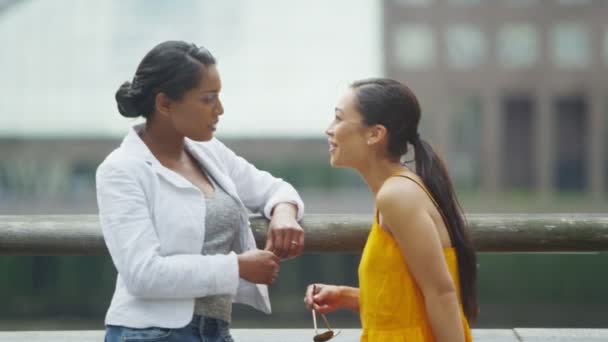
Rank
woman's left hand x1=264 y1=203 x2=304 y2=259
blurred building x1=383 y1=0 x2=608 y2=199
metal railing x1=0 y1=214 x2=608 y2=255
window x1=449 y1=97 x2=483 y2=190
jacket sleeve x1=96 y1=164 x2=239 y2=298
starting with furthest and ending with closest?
window x1=449 y1=97 x2=483 y2=190 < blurred building x1=383 y1=0 x2=608 y2=199 < metal railing x1=0 y1=214 x2=608 y2=255 < woman's left hand x1=264 y1=203 x2=304 y2=259 < jacket sleeve x1=96 y1=164 x2=239 y2=298

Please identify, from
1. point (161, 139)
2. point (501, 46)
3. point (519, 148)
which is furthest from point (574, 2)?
point (161, 139)

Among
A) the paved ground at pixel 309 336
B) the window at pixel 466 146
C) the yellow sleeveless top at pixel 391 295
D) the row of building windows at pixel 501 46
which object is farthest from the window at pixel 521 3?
the yellow sleeveless top at pixel 391 295

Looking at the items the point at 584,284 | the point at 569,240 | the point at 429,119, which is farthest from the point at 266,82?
the point at 569,240

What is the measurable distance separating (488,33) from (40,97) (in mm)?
29564

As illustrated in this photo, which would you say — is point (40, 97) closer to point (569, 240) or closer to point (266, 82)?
point (266, 82)

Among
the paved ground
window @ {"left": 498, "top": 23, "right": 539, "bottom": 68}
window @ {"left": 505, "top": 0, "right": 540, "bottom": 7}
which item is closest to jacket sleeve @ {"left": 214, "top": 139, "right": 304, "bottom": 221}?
the paved ground

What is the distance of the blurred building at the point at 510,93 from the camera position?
→ 196 ft

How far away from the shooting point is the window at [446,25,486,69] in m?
60.8

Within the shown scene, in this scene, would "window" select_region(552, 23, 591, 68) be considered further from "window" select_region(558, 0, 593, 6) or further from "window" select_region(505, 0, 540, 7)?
"window" select_region(505, 0, 540, 7)

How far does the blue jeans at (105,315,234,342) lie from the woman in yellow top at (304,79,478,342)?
33 centimetres

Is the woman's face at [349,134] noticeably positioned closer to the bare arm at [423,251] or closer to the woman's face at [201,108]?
the bare arm at [423,251]

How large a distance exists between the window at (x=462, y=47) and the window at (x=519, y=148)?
314 cm

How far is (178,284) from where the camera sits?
2.70 metres

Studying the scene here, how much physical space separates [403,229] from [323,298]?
0.43 meters
